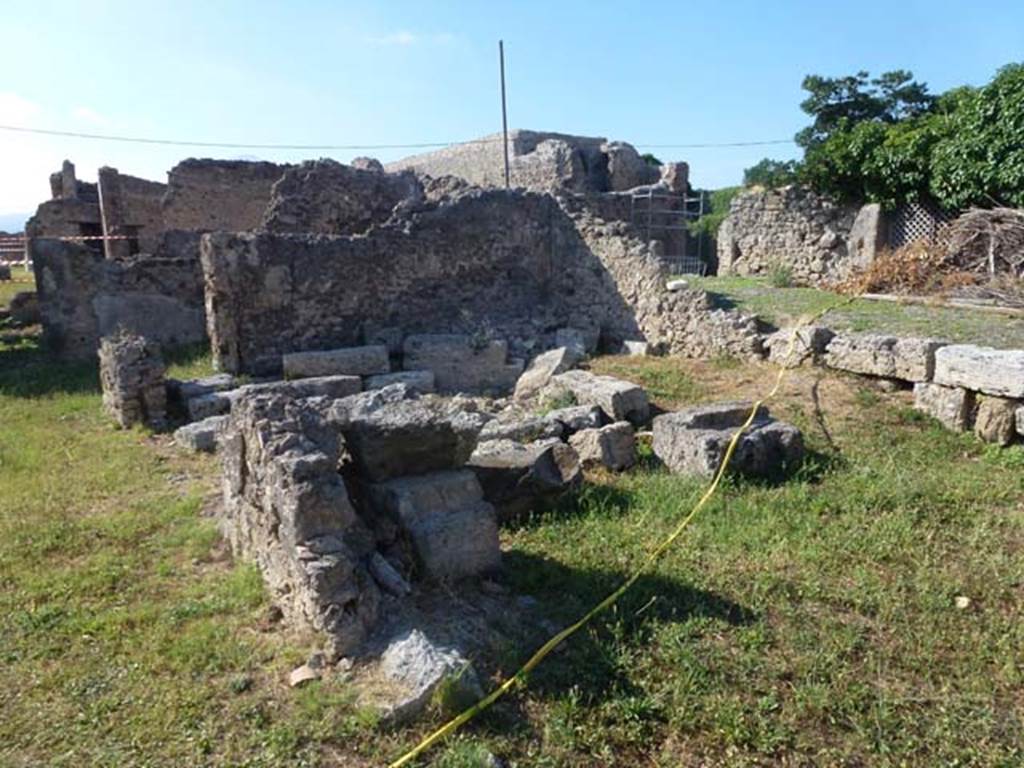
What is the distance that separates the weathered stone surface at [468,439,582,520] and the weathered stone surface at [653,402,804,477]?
1.00 m

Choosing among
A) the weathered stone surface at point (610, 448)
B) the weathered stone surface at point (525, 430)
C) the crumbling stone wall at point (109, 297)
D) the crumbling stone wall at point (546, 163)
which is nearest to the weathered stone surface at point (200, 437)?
the weathered stone surface at point (525, 430)

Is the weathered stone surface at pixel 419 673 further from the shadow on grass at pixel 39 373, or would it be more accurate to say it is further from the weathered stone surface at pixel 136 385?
the shadow on grass at pixel 39 373

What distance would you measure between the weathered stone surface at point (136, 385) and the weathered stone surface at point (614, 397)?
465 cm

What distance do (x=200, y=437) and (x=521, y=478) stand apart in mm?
3808

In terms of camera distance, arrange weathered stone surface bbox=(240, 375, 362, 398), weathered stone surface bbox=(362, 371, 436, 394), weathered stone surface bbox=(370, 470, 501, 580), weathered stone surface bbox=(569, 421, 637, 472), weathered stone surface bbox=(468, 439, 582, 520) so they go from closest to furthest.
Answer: weathered stone surface bbox=(370, 470, 501, 580) < weathered stone surface bbox=(468, 439, 582, 520) < weathered stone surface bbox=(569, 421, 637, 472) < weathered stone surface bbox=(240, 375, 362, 398) < weathered stone surface bbox=(362, 371, 436, 394)

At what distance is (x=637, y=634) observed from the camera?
146 inches

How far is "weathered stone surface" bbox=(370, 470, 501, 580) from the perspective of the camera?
413 cm

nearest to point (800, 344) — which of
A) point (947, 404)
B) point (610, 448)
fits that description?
point (947, 404)

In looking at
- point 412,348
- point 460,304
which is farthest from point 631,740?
point 460,304

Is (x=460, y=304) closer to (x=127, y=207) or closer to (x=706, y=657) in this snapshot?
(x=706, y=657)

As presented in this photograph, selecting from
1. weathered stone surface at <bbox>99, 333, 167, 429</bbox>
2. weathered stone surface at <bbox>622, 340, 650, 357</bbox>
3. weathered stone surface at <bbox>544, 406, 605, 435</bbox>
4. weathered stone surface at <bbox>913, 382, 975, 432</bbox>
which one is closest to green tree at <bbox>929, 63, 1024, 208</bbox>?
weathered stone surface at <bbox>622, 340, 650, 357</bbox>

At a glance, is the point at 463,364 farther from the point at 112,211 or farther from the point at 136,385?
the point at 112,211

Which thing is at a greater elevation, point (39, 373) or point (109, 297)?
point (109, 297)

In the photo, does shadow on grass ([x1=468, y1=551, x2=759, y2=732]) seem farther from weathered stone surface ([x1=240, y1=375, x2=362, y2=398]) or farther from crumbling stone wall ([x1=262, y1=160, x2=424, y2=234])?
crumbling stone wall ([x1=262, y1=160, x2=424, y2=234])
